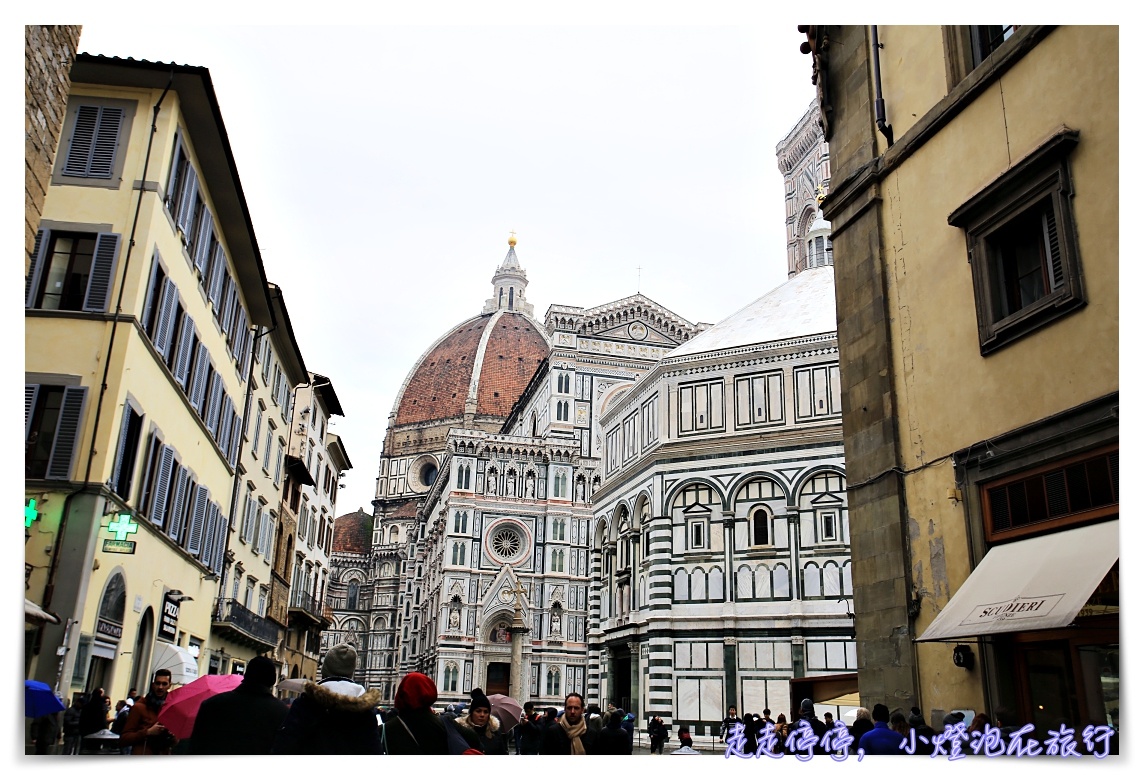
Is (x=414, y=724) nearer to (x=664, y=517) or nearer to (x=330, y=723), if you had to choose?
(x=330, y=723)

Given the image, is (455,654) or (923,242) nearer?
(923,242)

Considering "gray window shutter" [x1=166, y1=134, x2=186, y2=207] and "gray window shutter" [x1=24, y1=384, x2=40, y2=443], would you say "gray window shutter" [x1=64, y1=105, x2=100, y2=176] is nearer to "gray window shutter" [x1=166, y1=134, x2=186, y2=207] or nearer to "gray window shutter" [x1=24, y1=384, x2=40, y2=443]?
"gray window shutter" [x1=166, y1=134, x2=186, y2=207]

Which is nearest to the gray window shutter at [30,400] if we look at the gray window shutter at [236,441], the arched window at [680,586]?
the gray window shutter at [236,441]

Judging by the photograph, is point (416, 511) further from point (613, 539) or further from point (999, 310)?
point (999, 310)

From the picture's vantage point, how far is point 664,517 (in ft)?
104

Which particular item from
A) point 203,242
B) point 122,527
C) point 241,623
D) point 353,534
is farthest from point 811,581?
point 353,534

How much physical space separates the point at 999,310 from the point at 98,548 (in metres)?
13.0

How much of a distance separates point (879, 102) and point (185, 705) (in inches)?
416

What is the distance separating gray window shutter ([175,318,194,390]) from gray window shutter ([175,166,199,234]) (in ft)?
5.70

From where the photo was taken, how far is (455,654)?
205ft

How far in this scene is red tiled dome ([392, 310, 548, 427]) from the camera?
381 feet

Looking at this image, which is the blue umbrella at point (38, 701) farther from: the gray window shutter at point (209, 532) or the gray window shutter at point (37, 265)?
the gray window shutter at point (209, 532)

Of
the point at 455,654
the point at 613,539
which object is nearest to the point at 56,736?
the point at 613,539

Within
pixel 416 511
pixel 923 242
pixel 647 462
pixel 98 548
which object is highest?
pixel 416 511
